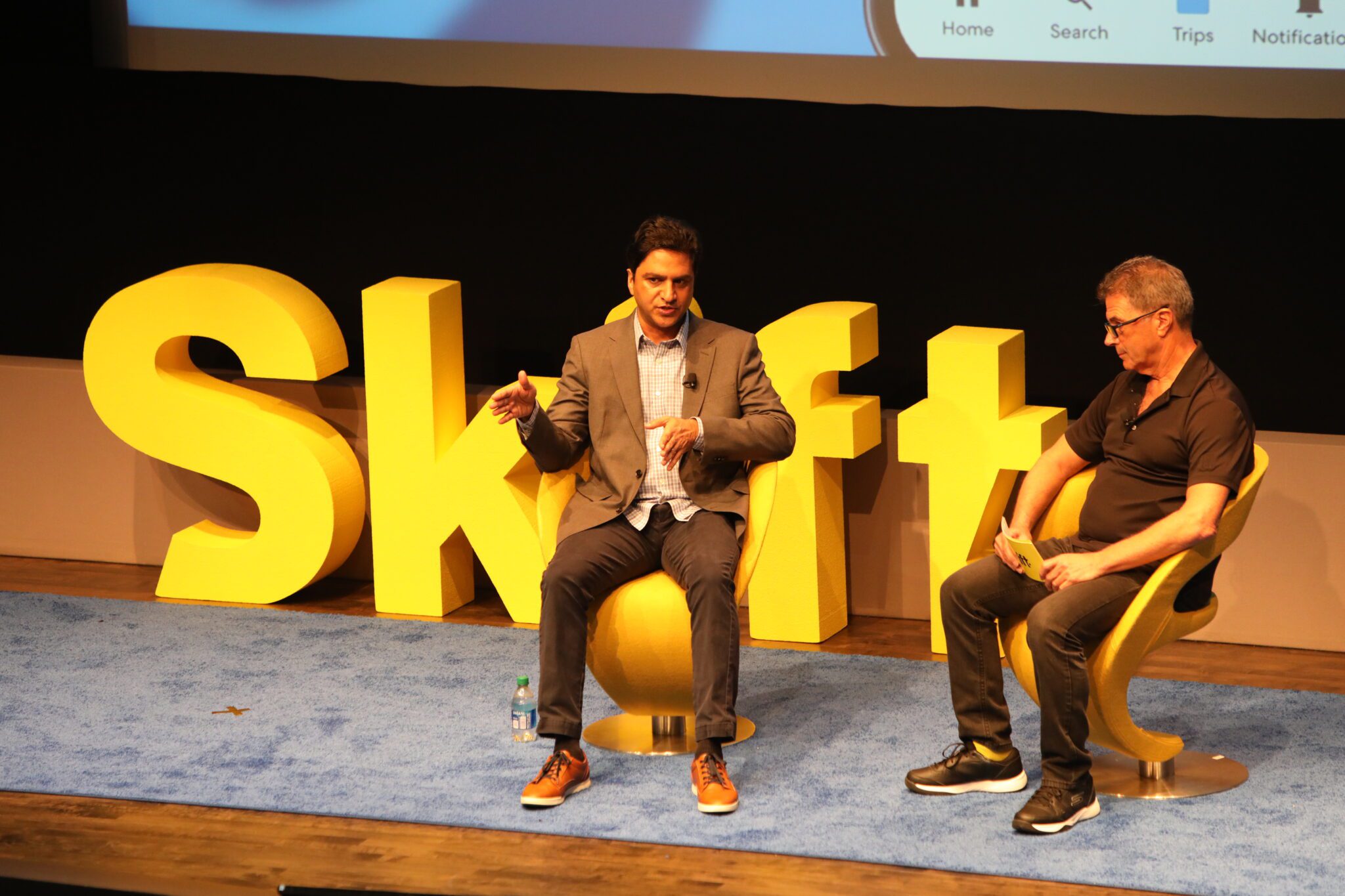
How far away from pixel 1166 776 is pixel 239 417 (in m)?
3.24

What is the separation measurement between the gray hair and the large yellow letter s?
9.32ft

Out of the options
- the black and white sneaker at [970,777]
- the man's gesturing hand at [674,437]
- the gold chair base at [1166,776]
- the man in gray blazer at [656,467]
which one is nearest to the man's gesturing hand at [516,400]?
the man in gray blazer at [656,467]

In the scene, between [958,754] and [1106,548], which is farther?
[958,754]

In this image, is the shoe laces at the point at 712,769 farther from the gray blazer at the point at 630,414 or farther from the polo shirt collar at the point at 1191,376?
the polo shirt collar at the point at 1191,376

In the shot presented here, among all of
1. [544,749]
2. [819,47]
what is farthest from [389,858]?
[819,47]

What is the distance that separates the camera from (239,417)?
6.11 meters

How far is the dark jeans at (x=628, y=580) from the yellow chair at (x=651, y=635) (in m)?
0.04

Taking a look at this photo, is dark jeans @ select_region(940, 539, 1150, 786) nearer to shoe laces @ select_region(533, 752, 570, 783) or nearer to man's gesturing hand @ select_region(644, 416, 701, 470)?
man's gesturing hand @ select_region(644, 416, 701, 470)

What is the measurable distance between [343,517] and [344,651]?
0.63m

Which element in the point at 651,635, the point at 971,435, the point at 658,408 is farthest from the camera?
the point at 971,435

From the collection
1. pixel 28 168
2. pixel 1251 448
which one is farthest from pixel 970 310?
pixel 28 168

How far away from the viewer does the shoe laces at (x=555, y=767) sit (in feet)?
14.5

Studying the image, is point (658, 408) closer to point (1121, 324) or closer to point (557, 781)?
point (557, 781)

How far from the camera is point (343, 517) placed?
611 centimetres
